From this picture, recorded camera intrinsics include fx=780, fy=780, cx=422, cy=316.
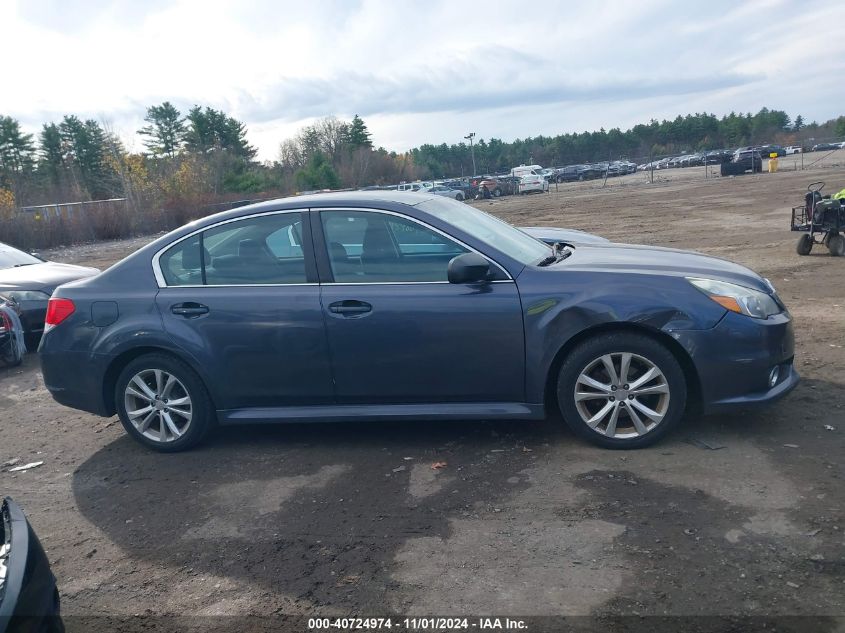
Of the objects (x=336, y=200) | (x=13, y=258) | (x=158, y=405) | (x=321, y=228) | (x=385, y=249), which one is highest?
(x=336, y=200)

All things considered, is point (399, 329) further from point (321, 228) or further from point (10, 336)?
point (10, 336)

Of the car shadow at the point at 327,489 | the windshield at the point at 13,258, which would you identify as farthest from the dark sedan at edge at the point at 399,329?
the windshield at the point at 13,258

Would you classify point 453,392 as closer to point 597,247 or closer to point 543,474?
point 543,474

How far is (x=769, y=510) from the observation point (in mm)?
4016

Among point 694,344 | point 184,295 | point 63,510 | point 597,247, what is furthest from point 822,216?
point 63,510

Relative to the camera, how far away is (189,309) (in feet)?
17.8

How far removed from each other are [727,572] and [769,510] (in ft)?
2.33

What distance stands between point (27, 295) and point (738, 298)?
8.73m

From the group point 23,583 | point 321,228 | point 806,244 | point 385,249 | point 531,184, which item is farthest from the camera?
point 531,184

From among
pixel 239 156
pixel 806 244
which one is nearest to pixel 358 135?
pixel 239 156

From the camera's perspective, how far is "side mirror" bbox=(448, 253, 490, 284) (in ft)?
16.0

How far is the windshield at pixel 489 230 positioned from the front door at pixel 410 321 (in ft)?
0.85

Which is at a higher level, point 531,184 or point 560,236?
point 560,236

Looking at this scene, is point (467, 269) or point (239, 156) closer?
point (467, 269)
